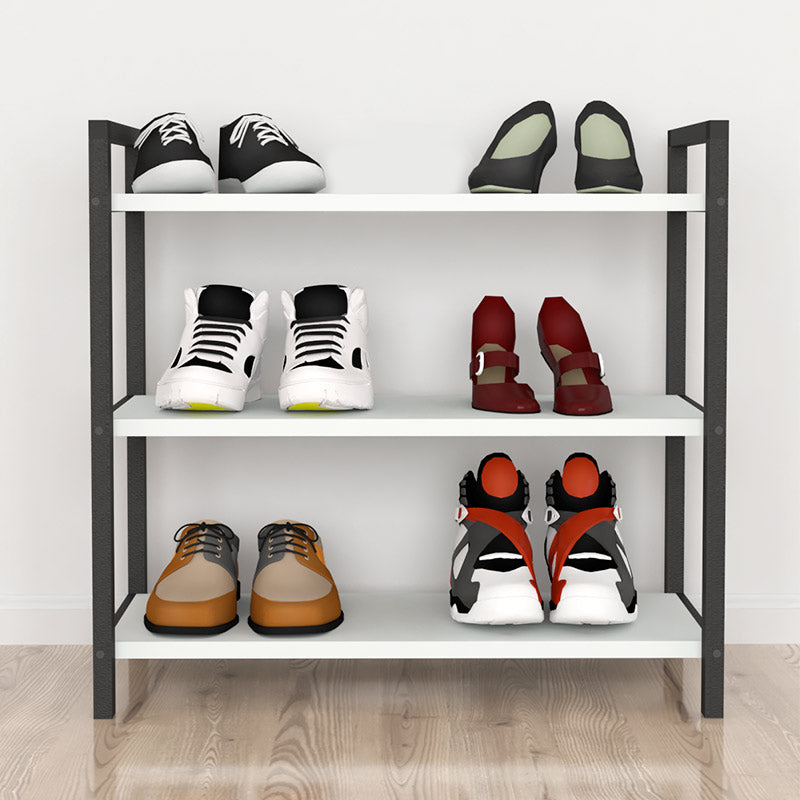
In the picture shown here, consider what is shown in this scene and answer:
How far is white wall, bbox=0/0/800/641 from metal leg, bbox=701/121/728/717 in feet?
1.16

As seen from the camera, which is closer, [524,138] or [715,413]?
[715,413]

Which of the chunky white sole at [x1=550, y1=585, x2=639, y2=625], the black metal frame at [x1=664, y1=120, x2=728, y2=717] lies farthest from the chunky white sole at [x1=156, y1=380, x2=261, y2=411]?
the black metal frame at [x1=664, y1=120, x2=728, y2=717]

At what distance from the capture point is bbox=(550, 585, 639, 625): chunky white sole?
1.70m

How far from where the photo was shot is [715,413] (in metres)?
1.66

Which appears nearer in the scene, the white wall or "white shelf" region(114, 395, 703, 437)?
"white shelf" region(114, 395, 703, 437)

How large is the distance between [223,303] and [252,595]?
1.64ft

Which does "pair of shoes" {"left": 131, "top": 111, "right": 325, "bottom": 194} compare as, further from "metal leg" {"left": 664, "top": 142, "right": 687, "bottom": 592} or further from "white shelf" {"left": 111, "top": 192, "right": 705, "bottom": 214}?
"metal leg" {"left": 664, "top": 142, "right": 687, "bottom": 592}

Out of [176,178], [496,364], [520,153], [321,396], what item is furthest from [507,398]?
[176,178]

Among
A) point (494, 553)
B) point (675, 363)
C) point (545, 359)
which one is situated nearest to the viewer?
point (494, 553)

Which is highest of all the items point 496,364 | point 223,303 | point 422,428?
point 223,303

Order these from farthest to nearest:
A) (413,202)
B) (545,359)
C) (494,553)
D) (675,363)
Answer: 1. (675,363)
2. (545,359)
3. (494,553)
4. (413,202)

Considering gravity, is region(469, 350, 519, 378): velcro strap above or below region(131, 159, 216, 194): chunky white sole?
below

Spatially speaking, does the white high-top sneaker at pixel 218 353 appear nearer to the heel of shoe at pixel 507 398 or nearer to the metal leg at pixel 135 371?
the metal leg at pixel 135 371

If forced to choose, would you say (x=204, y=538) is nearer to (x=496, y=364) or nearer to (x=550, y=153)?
(x=496, y=364)
